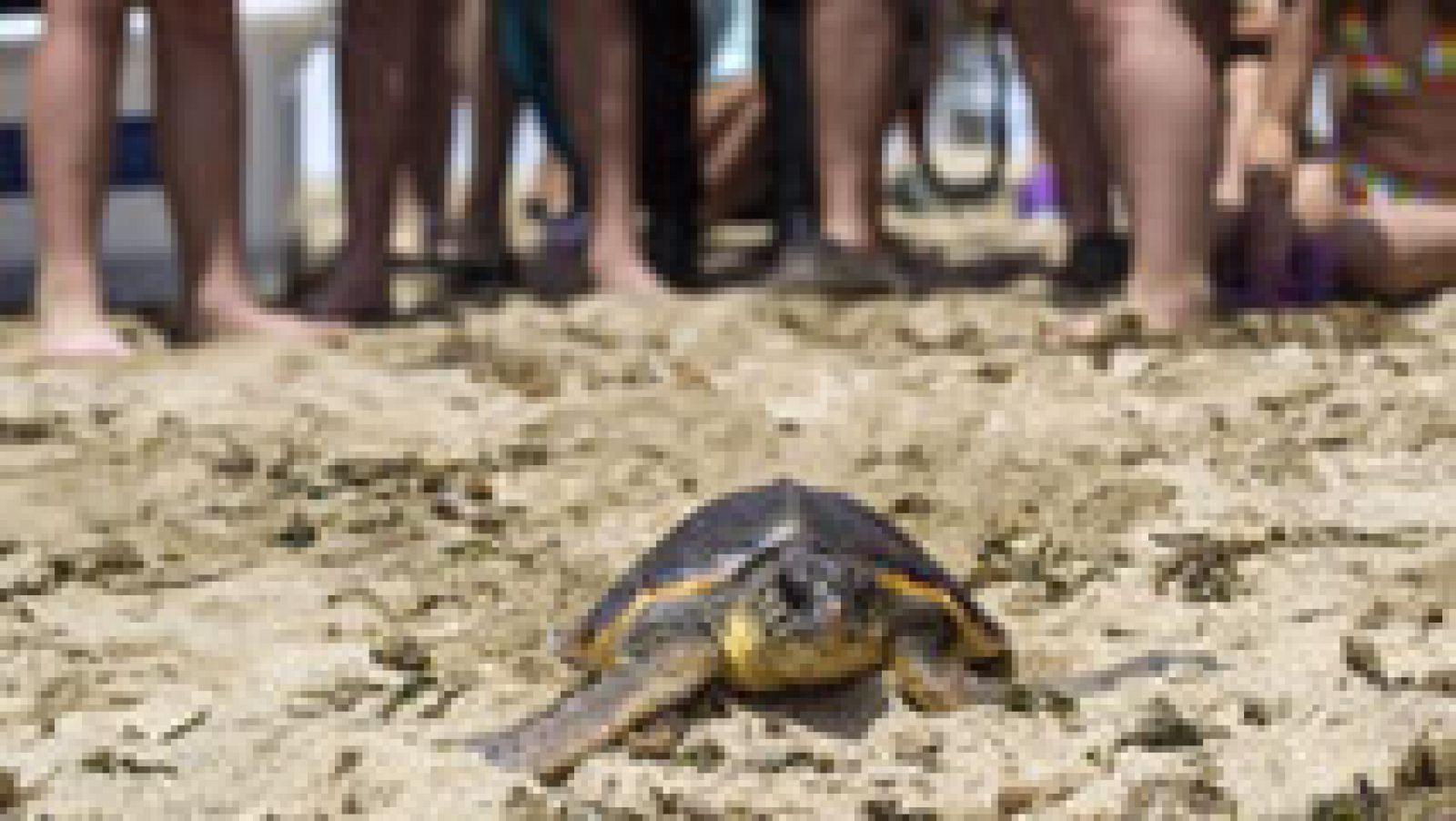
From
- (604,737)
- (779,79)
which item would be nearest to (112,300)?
(779,79)

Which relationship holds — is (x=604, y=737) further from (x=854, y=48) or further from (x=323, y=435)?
(x=854, y=48)

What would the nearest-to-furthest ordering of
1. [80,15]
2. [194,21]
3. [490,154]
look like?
[80,15] → [194,21] → [490,154]

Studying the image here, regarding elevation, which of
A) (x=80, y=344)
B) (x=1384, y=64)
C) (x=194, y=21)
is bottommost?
(x=80, y=344)

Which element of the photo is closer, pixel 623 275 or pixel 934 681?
pixel 934 681

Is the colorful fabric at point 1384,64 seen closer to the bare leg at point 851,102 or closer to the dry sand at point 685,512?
the dry sand at point 685,512

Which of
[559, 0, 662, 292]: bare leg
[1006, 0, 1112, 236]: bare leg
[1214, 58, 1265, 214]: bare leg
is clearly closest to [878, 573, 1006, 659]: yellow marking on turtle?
[559, 0, 662, 292]: bare leg

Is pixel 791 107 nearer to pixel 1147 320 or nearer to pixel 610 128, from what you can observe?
pixel 610 128

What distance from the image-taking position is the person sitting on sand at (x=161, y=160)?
294 cm

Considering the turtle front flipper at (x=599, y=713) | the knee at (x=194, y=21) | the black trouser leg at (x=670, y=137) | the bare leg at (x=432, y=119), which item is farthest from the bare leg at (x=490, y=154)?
the turtle front flipper at (x=599, y=713)

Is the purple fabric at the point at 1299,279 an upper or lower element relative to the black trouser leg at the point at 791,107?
lower

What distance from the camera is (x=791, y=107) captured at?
3791 mm

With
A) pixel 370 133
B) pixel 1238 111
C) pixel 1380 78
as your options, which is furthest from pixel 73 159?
pixel 1238 111

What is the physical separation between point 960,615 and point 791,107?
2323 mm

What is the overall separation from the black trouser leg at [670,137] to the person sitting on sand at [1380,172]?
122cm
